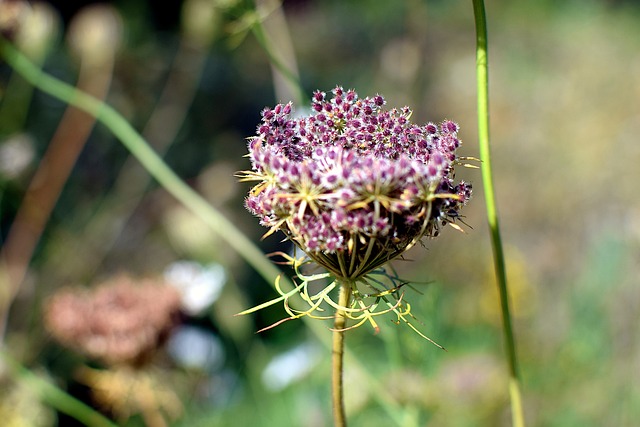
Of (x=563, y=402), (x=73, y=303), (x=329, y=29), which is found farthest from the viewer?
(x=329, y=29)

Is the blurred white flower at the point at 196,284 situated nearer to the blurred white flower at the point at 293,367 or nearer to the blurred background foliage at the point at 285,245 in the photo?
the blurred background foliage at the point at 285,245

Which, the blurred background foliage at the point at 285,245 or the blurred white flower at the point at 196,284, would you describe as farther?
the blurred background foliage at the point at 285,245

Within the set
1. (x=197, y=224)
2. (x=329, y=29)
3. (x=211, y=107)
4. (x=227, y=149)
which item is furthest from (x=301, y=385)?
(x=329, y=29)

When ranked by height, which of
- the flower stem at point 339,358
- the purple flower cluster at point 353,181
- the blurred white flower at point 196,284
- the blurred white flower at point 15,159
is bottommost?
the flower stem at point 339,358

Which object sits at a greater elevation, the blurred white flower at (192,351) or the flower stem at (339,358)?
the blurred white flower at (192,351)

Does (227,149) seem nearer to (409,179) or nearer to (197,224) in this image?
(197,224)

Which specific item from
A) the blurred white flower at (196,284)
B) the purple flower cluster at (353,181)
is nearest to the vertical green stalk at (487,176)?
the purple flower cluster at (353,181)

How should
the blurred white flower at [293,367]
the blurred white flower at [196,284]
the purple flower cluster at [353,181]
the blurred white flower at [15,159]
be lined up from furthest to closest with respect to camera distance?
1. the blurred white flower at [15,159]
2. the blurred white flower at [293,367]
3. the blurred white flower at [196,284]
4. the purple flower cluster at [353,181]
